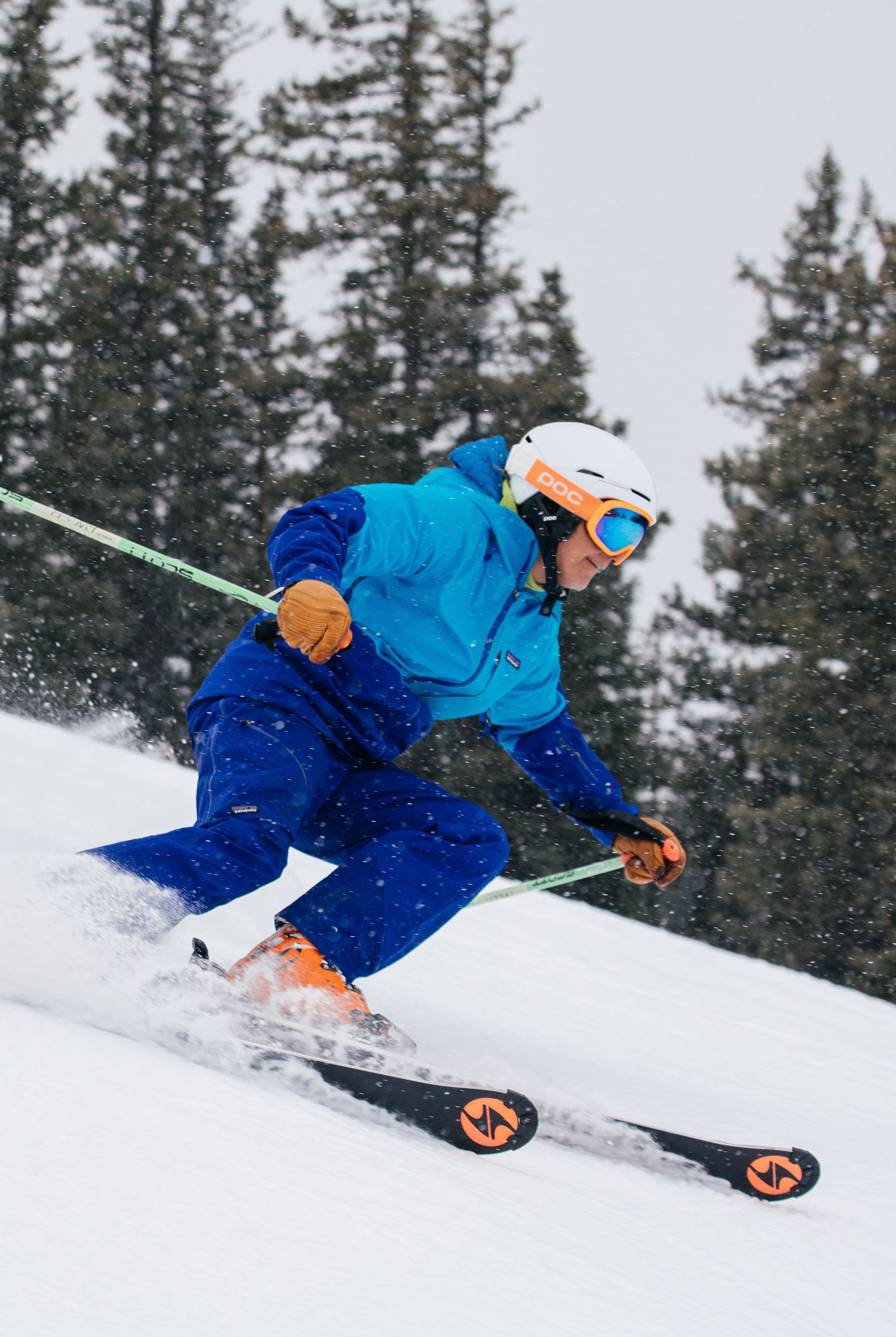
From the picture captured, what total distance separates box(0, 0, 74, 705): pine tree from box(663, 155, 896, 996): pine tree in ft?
39.9

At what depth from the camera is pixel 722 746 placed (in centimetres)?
2114

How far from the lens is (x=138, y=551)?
10.0 ft

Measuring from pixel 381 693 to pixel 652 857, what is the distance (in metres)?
1.09

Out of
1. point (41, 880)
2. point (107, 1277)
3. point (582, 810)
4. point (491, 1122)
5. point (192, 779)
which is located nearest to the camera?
point (107, 1277)

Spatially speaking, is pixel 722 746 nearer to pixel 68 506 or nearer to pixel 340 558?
pixel 68 506

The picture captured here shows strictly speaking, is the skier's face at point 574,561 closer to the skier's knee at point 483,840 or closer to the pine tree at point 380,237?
the skier's knee at point 483,840

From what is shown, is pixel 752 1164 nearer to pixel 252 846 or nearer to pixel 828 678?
pixel 252 846

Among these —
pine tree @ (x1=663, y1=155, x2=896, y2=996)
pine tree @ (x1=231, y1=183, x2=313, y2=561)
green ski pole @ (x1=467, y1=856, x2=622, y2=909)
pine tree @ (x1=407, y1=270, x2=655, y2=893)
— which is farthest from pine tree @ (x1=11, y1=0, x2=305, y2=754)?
green ski pole @ (x1=467, y1=856, x2=622, y2=909)

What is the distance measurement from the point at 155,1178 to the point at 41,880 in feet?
3.29

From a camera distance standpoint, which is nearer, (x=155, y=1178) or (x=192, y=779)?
(x=155, y=1178)

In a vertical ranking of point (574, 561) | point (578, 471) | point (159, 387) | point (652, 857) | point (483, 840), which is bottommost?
point (483, 840)

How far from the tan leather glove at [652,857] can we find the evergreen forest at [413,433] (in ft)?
45.2

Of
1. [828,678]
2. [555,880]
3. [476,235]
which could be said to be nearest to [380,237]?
[476,235]

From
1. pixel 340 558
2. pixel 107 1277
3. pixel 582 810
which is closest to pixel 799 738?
pixel 582 810
